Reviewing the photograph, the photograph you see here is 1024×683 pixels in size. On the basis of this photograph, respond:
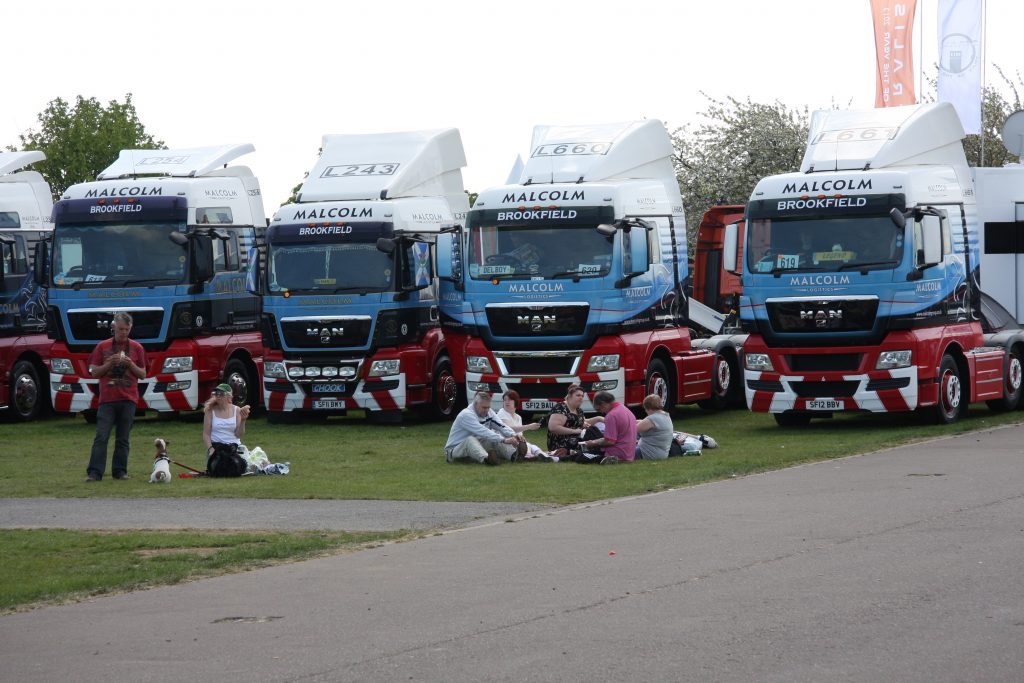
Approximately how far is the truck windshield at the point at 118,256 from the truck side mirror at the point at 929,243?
36.6 ft

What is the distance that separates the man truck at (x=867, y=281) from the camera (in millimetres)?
21141

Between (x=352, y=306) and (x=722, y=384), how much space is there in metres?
6.25

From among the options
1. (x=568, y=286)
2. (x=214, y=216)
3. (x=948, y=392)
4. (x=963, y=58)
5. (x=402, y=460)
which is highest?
(x=963, y=58)

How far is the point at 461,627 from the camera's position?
8.83m

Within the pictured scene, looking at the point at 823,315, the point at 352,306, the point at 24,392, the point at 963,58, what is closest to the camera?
the point at 823,315

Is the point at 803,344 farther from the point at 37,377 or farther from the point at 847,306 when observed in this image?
the point at 37,377

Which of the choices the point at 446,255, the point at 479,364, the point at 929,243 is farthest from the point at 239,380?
the point at 929,243

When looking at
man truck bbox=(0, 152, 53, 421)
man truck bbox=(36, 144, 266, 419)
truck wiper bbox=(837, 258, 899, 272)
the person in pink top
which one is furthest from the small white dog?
man truck bbox=(0, 152, 53, 421)

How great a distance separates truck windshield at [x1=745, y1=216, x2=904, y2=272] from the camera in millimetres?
21156

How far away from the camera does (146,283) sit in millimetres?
25031

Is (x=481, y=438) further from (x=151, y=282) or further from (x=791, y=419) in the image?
(x=151, y=282)

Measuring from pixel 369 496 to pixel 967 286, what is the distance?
10.6 m

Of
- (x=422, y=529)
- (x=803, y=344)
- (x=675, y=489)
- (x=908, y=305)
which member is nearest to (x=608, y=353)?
(x=803, y=344)

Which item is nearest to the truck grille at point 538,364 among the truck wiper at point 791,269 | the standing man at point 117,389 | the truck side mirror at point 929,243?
the truck wiper at point 791,269
